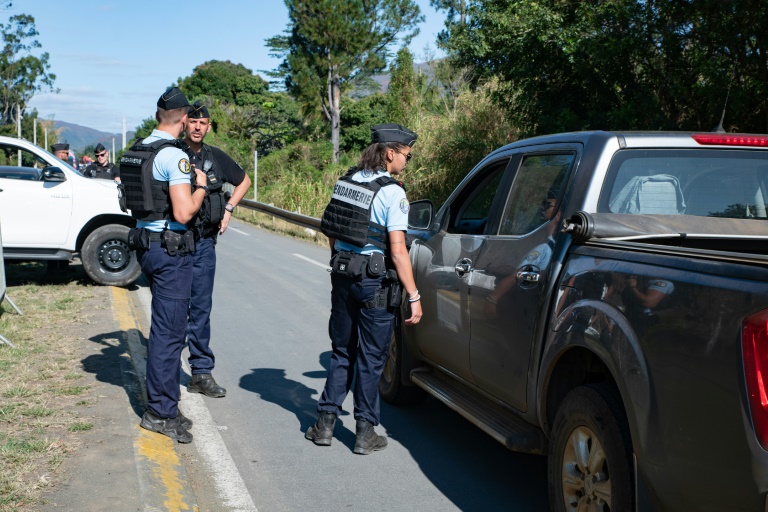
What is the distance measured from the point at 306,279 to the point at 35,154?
13.7 feet

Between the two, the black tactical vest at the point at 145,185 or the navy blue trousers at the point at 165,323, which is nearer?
the black tactical vest at the point at 145,185

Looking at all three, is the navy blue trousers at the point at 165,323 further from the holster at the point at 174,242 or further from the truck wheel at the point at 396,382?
the truck wheel at the point at 396,382

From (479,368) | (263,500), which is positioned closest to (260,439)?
(263,500)

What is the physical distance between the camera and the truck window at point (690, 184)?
4293mm

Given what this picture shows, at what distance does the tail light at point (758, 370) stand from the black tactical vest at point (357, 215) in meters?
2.76

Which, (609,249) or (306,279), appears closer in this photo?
(609,249)

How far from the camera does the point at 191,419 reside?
6113 mm

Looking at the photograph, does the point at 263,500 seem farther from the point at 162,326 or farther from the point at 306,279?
the point at 306,279

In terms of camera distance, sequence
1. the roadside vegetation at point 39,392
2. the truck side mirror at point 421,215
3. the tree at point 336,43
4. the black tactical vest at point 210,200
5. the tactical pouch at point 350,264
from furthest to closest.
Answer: the tree at point 336,43, the black tactical vest at point 210,200, the truck side mirror at point 421,215, the tactical pouch at point 350,264, the roadside vegetation at point 39,392

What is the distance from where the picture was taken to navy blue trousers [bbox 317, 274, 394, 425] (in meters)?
5.31

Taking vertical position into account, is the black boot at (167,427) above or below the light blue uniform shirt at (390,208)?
below

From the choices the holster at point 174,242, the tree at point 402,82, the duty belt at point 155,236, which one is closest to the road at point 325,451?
the holster at point 174,242

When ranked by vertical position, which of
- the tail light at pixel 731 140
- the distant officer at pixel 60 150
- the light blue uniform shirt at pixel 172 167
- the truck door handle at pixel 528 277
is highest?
the tail light at pixel 731 140

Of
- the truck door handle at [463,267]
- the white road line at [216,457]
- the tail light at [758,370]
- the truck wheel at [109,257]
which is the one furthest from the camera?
the truck wheel at [109,257]
